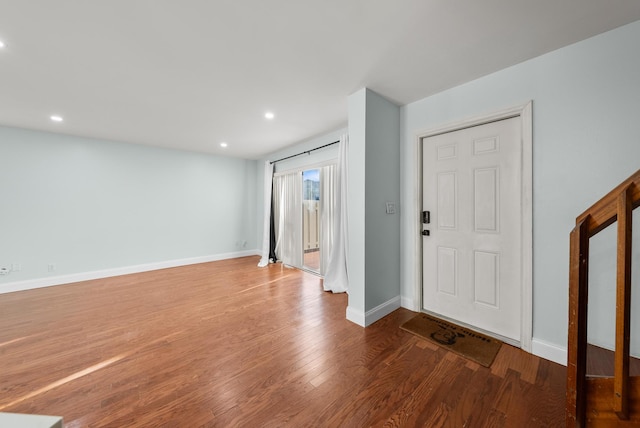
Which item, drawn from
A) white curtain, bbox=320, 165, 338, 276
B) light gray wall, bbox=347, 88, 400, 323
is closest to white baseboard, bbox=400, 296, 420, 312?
light gray wall, bbox=347, 88, 400, 323

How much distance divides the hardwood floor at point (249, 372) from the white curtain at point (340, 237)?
59 centimetres


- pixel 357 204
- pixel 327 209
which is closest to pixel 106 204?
pixel 327 209

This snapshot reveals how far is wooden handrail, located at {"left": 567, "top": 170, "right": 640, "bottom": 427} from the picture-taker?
720 millimetres

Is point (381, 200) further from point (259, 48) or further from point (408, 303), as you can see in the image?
point (259, 48)

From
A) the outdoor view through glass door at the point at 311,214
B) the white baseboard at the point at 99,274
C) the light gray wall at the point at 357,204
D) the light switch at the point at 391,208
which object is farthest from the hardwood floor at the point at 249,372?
the outdoor view through glass door at the point at 311,214

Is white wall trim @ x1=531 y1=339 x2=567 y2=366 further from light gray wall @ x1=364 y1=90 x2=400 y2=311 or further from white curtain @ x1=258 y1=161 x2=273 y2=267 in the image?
white curtain @ x1=258 y1=161 x2=273 y2=267

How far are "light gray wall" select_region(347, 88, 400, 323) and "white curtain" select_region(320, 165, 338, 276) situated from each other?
1.22 m

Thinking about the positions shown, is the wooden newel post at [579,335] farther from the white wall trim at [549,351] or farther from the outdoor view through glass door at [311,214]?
the outdoor view through glass door at [311,214]

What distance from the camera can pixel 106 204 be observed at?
4.25 meters

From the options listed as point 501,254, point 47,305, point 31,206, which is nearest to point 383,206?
point 501,254

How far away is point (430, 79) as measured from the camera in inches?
91.3

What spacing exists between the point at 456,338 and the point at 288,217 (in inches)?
142

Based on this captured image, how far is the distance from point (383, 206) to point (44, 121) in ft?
15.8

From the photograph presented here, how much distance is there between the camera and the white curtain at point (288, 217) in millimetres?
4789
